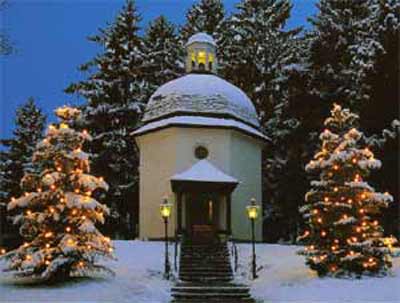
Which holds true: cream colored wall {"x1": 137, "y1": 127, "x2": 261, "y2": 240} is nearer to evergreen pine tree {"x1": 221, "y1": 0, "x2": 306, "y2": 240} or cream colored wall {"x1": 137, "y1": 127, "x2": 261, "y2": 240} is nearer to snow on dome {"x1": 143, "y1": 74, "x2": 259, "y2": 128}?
snow on dome {"x1": 143, "y1": 74, "x2": 259, "y2": 128}

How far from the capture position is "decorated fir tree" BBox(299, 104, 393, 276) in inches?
763

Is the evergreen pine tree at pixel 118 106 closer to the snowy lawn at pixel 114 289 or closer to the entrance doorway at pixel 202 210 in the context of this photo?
the entrance doorway at pixel 202 210

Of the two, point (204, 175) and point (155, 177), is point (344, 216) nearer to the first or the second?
point (204, 175)

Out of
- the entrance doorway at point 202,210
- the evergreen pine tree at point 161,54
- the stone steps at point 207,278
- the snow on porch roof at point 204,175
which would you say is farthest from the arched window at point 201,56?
the stone steps at point 207,278

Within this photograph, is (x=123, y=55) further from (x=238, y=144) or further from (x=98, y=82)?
(x=238, y=144)

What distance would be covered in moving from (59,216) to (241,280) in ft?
20.6

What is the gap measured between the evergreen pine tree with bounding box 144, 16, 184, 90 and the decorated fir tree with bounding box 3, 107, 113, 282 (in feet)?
79.7

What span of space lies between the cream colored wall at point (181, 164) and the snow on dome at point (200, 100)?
1013 millimetres

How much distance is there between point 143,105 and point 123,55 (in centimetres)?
440

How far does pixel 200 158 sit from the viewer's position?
29.2 m

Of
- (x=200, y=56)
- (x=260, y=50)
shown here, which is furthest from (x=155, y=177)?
(x=260, y=50)

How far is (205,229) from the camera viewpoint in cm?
2666

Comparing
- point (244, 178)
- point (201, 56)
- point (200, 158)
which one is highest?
point (201, 56)

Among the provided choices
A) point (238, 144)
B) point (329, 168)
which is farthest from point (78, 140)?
point (238, 144)
